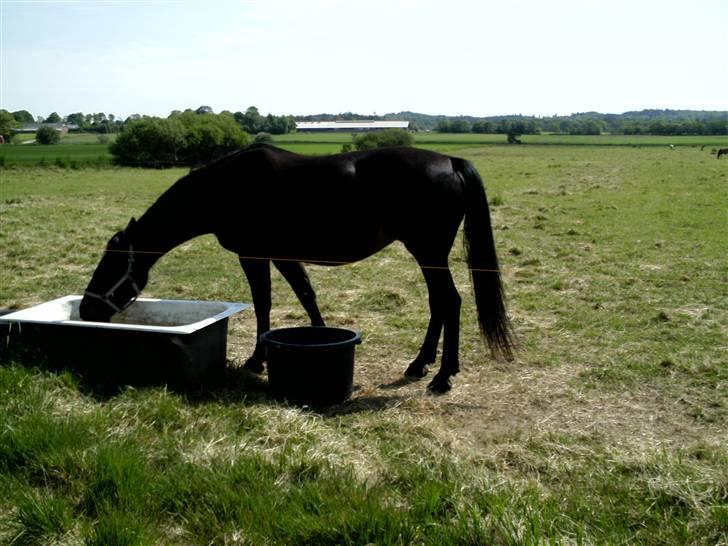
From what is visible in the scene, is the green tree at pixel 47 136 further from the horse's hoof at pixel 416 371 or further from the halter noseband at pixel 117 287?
the horse's hoof at pixel 416 371

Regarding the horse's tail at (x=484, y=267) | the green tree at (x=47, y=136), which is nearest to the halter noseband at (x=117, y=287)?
the horse's tail at (x=484, y=267)

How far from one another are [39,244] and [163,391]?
8749 millimetres

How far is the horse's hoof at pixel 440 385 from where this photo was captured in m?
5.26

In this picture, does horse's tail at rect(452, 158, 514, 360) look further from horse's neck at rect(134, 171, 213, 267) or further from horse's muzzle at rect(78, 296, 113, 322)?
horse's muzzle at rect(78, 296, 113, 322)

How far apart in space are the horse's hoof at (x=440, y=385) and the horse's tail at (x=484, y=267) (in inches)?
17.7

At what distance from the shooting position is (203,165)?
5.66 m

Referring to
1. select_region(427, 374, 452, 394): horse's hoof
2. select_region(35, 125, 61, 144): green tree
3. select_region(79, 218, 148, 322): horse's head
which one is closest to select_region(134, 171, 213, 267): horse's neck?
select_region(79, 218, 148, 322): horse's head

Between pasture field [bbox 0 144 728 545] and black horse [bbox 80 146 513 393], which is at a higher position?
black horse [bbox 80 146 513 393]

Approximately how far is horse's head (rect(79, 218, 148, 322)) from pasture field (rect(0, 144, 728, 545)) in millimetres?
665

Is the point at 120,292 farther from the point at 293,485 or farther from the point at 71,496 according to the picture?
the point at 293,485

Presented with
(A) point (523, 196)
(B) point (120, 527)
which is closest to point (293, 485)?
(B) point (120, 527)

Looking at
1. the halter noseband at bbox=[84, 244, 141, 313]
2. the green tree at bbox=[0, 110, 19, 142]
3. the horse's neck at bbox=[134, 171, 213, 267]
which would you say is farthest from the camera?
the green tree at bbox=[0, 110, 19, 142]

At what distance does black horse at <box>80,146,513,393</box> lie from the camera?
5273 millimetres

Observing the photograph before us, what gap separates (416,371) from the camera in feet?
Answer: 18.5
